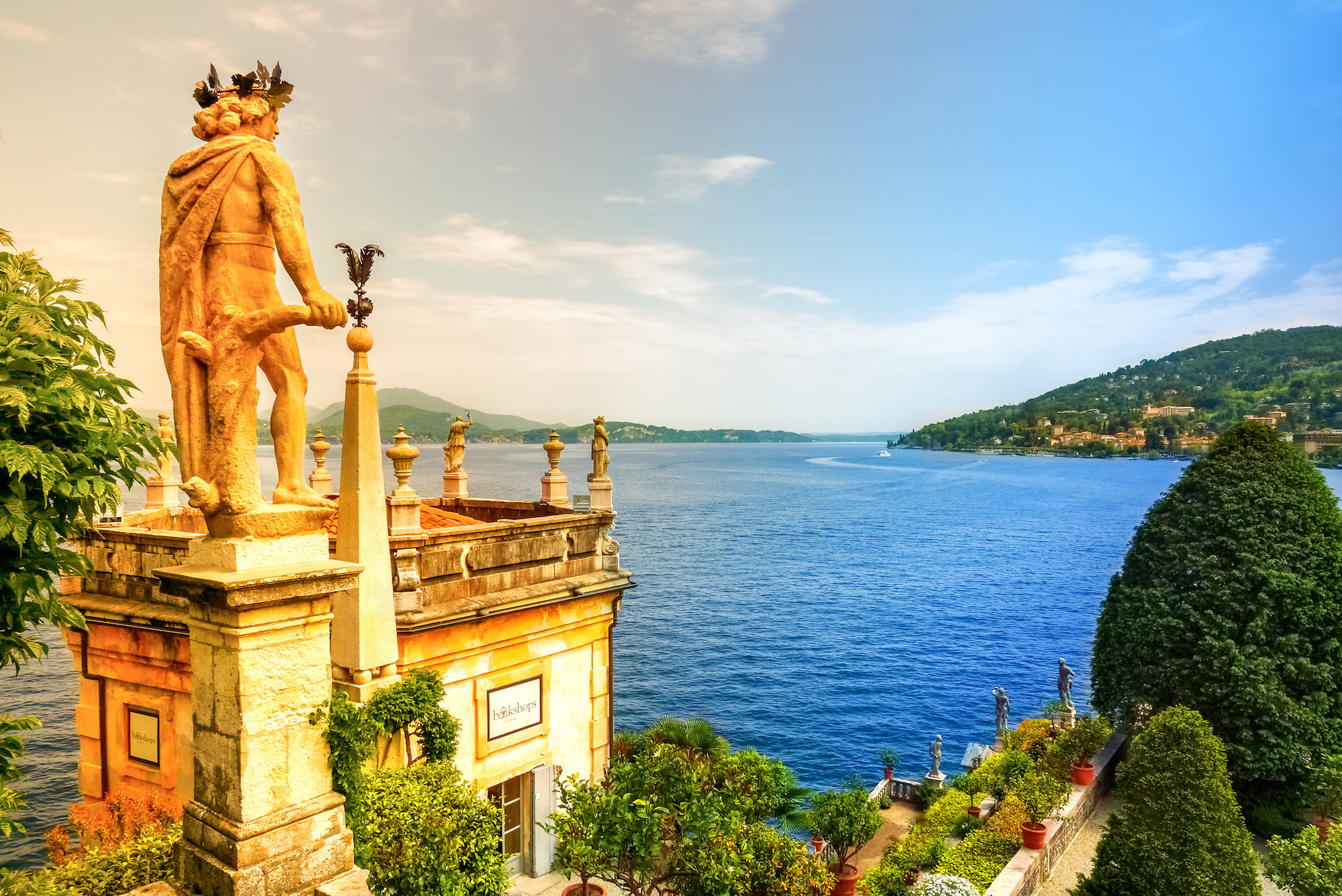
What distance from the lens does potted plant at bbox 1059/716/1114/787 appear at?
20.0 meters

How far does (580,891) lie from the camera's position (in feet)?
44.6

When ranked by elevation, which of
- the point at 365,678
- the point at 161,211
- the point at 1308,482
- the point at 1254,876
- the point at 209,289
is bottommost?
the point at 1254,876

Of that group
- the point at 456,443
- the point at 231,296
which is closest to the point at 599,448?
the point at 456,443

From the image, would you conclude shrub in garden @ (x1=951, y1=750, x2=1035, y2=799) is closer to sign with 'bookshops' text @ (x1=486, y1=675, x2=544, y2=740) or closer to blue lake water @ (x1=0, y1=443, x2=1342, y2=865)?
blue lake water @ (x1=0, y1=443, x2=1342, y2=865)

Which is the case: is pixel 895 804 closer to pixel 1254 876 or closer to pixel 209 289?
pixel 1254 876

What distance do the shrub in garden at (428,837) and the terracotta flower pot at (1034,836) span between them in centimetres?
1271

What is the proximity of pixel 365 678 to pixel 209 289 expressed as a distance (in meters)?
4.85

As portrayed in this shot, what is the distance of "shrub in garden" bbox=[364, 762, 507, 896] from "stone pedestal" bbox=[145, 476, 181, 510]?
9.99 metres

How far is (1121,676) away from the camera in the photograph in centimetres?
2098

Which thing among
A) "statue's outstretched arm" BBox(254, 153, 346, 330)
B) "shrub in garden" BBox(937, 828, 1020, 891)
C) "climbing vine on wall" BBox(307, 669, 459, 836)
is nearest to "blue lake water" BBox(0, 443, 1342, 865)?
"shrub in garden" BBox(937, 828, 1020, 891)

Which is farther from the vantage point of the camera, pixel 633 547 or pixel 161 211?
pixel 633 547

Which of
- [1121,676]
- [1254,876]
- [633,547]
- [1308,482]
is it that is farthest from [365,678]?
[633,547]

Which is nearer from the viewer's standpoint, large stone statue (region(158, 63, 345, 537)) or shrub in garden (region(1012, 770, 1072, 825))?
large stone statue (region(158, 63, 345, 537))

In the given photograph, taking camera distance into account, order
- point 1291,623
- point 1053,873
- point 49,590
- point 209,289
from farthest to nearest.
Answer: point 1291,623 < point 1053,873 < point 49,590 < point 209,289
